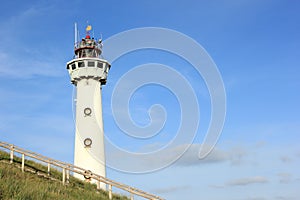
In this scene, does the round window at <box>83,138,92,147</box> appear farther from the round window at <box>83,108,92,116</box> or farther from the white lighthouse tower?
the round window at <box>83,108,92,116</box>

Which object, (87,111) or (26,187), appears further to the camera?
(87,111)

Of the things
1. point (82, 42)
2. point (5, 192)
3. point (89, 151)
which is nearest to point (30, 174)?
point (5, 192)

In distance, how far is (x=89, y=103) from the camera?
31.6 metres

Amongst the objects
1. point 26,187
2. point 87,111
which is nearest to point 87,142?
point 87,111

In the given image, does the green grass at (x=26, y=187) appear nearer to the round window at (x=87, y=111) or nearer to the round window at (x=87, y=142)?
the round window at (x=87, y=142)

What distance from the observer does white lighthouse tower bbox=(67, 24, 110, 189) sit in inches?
1193

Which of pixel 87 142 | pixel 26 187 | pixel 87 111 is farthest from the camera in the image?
pixel 87 111

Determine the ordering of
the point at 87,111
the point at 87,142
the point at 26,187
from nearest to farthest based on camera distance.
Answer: the point at 26,187, the point at 87,142, the point at 87,111

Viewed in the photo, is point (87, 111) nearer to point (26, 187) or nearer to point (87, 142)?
point (87, 142)

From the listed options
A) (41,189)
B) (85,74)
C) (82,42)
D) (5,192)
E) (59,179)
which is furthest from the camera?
(82,42)

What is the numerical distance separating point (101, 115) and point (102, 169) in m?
4.61

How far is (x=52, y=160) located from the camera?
66.8 ft

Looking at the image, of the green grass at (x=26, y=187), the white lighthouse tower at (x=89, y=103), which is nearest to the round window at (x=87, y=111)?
the white lighthouse tower at (x=89, y=103)

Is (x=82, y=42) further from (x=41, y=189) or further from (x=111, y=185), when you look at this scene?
(x=41, y=189)
